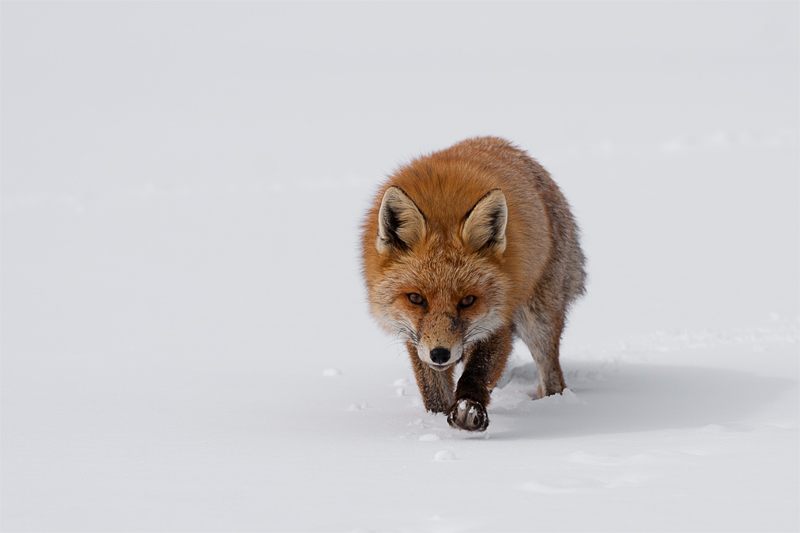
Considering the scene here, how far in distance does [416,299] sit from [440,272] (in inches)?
8.3

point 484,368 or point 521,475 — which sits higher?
point 484,368

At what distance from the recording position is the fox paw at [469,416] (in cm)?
445

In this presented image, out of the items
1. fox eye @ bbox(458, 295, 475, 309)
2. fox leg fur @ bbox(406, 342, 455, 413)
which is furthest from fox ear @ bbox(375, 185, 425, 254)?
fox leg fur @ bbox(406, 342, 455, 413)

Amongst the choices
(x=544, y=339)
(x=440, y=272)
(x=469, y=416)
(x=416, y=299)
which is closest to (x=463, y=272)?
(x=440, y=272)

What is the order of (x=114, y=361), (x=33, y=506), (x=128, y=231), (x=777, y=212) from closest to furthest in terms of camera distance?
(x=33, y=506)
(x=114, y=361)
(x=777, y=212)
(x=128, y=231)

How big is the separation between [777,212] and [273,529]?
12446mm

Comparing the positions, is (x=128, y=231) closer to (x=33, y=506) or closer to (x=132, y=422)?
(x=132, y=422)

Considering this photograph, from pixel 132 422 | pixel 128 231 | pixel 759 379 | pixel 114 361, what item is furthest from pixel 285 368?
pixel 128 231

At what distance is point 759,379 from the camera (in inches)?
220

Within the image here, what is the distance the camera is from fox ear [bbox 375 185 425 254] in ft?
15.1

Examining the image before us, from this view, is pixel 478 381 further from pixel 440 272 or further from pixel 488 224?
pixel 488 224

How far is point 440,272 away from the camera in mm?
4551

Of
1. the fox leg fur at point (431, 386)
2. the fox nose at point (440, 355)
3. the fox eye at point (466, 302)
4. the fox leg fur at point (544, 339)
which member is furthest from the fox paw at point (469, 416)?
the fox leg fur at point (544, 339)

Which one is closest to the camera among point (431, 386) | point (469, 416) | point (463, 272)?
point (469, 416)
